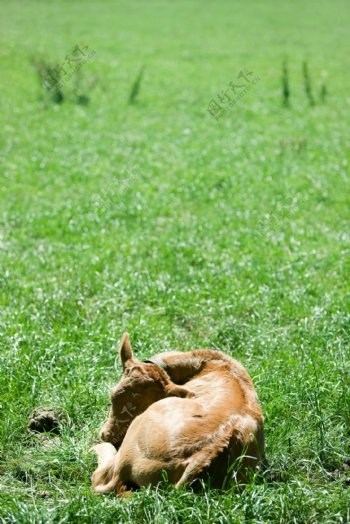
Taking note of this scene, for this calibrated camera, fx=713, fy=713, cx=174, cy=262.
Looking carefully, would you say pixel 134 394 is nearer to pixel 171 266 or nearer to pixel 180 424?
pixel 180 424

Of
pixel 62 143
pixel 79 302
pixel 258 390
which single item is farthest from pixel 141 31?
pixel 258 390

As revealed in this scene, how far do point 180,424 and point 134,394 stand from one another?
2.19 ft

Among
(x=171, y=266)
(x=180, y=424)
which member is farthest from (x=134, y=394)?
(x=171, y=266)

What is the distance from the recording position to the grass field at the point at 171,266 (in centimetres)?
481

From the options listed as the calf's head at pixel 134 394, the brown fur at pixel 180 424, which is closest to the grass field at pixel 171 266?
the brown fur at pixel 180 424

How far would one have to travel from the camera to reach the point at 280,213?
408 inches

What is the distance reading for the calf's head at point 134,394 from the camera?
16.1 feet

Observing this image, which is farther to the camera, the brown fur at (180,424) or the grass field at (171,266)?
the grass field at (171,266)

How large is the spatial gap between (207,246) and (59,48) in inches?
647

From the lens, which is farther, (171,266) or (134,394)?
(171,266)

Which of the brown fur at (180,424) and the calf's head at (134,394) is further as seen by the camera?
the calf's head at (134,394)

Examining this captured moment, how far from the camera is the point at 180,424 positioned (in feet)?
14.1

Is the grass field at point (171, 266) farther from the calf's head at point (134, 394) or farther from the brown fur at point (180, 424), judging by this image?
the calf's head at point (134, 394)

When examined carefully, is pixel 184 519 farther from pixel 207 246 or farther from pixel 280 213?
pixel 280 213
